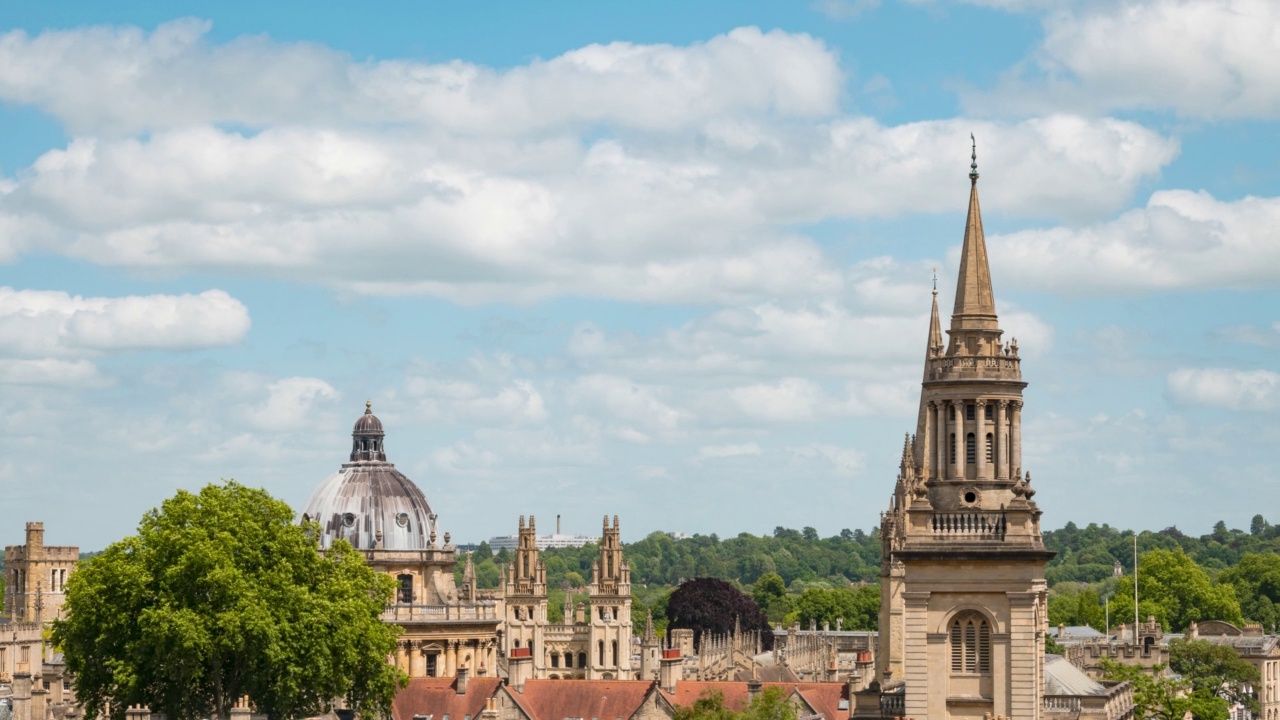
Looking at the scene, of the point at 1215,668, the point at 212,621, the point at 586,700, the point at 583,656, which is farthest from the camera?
the point at 583,656

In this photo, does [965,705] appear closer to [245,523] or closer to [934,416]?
[934,416]

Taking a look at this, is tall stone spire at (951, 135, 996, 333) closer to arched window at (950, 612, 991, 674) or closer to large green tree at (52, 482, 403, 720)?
arched window at (950, 612, 991, 674)

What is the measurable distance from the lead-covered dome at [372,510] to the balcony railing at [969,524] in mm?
57033

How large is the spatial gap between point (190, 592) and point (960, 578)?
95.2 ft

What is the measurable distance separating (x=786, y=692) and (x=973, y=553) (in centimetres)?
2688

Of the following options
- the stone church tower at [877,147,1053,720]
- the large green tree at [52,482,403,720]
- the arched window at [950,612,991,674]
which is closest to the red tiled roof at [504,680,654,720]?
the large green tree at [52,482,403,720]

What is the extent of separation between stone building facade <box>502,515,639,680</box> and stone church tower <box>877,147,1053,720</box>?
7679cm

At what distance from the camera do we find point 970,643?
3022 inches

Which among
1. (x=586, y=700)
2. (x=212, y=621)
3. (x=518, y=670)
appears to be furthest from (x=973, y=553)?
(x=518, y=670)

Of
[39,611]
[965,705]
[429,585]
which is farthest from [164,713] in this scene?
[39,611]

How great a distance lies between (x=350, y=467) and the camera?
134m

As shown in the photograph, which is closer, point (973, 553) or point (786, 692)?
point (973, 553)

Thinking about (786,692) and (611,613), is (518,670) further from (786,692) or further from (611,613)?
(611,613)

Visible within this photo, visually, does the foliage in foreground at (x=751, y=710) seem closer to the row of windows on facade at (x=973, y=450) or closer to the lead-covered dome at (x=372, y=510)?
the row of windows on facade at (x=973, y=450)
